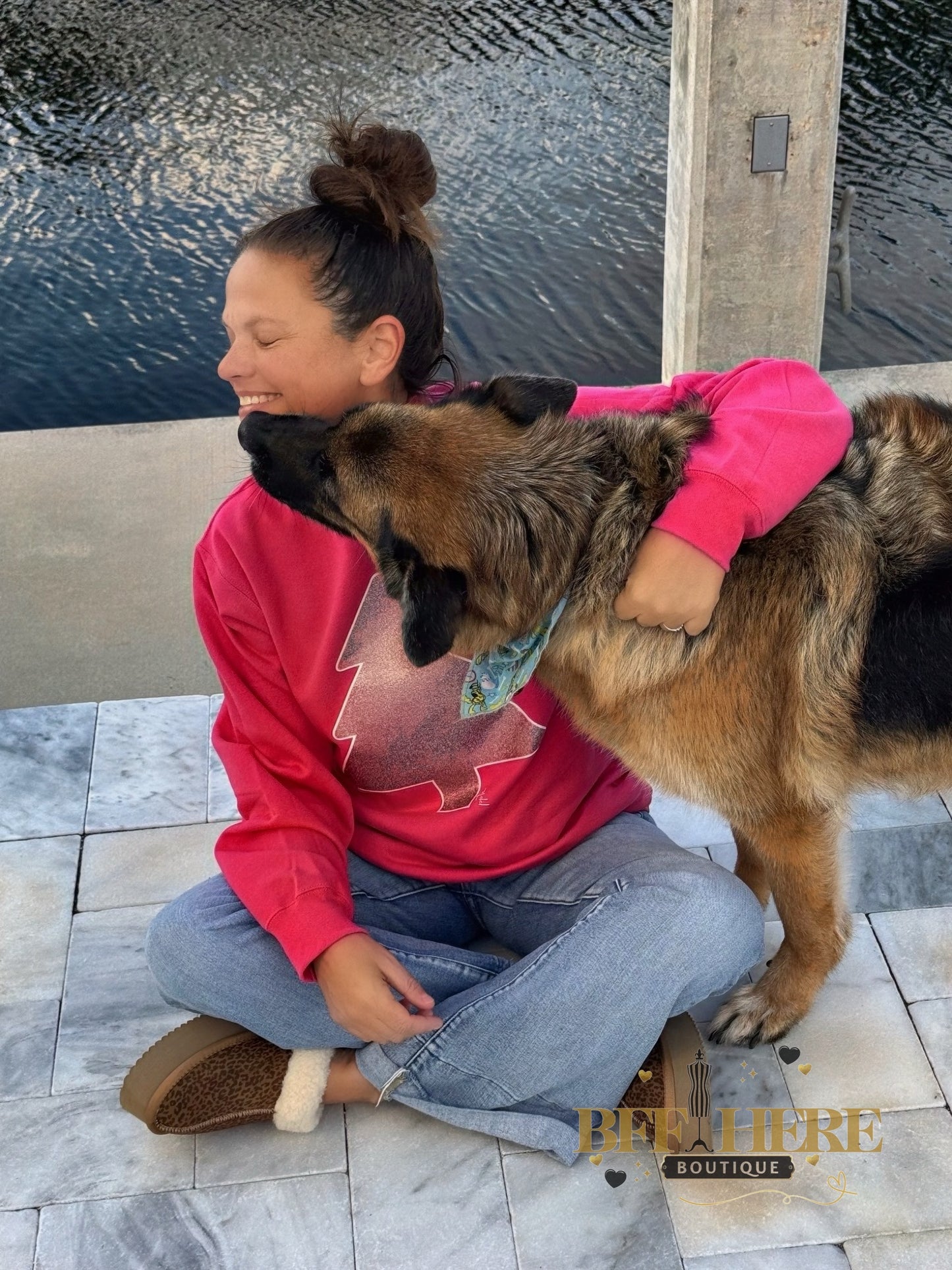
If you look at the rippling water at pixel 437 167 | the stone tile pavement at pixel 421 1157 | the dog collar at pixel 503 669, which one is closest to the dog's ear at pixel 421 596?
the dog collar at pixel 503 669

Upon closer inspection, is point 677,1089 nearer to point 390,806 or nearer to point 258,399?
point 390,806

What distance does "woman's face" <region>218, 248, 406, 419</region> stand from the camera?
2.27 metres

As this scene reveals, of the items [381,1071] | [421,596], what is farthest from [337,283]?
[381,1071]

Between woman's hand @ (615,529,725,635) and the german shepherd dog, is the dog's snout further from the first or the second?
woman's hand @ (615,529,725,635)

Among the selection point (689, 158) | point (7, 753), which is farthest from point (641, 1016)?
point (689, 158)

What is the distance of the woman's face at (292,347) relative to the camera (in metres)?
2.27

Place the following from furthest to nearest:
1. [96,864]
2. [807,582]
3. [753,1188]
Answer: [96,864] < [753,1188] < [807,582]

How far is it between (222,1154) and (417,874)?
2.26ft

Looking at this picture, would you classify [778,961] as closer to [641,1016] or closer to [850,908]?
[850,908]

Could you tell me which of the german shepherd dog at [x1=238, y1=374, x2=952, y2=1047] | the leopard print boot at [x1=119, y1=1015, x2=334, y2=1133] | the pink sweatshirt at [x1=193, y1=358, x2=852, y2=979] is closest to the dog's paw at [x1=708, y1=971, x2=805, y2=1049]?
the german shepherd dog at [x1=238, y1=374, x2=952, y2=1047]

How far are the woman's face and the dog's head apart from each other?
13 centimetres

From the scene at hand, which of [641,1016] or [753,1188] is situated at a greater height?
[641,1016]

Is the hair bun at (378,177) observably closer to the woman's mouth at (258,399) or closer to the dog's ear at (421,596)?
the woman's mouth at (258,399)

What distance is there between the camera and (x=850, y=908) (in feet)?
9.50
